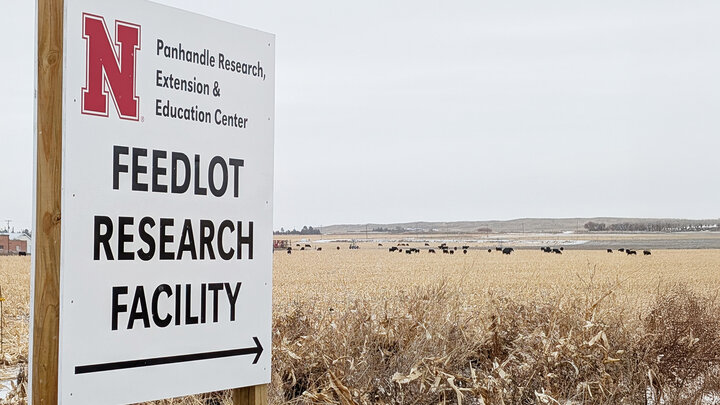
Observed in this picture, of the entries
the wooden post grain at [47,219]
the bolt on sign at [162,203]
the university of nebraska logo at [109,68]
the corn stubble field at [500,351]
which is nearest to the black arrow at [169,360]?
the bolt on sign at [162,203]

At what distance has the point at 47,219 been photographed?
3.23 metres

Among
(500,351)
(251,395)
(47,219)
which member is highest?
(47,219)

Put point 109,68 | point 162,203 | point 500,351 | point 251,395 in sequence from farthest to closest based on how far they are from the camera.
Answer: point 500,351 < point 251,395 < point 162,203 < point 109,68

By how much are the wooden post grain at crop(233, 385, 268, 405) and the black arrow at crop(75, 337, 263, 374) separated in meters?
0.19

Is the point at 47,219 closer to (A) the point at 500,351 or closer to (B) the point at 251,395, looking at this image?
(B) the point at 251,395

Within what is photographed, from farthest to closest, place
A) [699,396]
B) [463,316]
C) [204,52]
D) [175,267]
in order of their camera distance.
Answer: [463,316] → [699,396] → [204,52] → [175,267]

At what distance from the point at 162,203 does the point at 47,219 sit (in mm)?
557

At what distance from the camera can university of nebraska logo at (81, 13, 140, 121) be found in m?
3.34

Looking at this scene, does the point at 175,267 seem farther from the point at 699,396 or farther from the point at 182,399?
the point at 699,396

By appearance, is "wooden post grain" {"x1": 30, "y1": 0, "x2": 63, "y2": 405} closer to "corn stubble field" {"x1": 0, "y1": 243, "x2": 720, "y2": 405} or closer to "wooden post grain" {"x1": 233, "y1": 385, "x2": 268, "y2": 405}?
"wooden post grain" {"x1": 233, "y1": 385, "x2": 268, "y2": 405}

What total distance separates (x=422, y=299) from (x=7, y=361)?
4898 mm

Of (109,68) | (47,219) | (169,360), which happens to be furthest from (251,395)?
(109,68)

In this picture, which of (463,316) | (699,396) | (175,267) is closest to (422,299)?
(463,316)

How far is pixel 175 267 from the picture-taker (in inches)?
142
